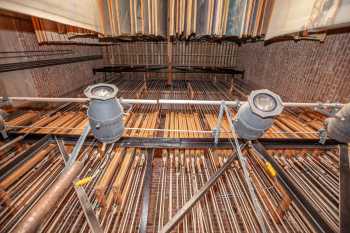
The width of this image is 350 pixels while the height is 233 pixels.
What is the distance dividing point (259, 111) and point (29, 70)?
13.7 feet

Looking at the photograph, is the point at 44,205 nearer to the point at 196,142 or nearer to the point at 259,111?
the point at 259,111

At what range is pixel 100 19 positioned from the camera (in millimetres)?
2799

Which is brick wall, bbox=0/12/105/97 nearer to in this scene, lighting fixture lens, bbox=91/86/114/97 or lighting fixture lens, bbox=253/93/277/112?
lighting fixture lens, bbox=91/86/114/97

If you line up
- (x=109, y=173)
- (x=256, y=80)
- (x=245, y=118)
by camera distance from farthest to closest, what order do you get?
(x=256, y=80), (x=109, y=173), (x=245, y=118)

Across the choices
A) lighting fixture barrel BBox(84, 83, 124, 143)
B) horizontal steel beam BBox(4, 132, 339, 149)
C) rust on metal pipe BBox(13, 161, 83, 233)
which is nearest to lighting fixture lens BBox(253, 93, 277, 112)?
horizontal steel beam BBox(4, 132, 339, 149)

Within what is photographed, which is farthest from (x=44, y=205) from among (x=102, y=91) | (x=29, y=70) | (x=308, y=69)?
(x=308, y=69)

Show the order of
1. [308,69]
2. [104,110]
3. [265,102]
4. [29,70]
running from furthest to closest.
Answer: [29,70] → [308,69] → [265,102] → [104,110]

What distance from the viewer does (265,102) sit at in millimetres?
1124

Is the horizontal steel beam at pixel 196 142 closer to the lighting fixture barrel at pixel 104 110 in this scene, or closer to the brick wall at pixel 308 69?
the lighting fixture barrel at pixel 104 110

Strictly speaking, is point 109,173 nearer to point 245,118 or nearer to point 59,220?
point 59,220

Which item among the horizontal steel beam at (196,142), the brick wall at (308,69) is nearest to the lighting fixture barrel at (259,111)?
the horizontal steel beam at (196,142)

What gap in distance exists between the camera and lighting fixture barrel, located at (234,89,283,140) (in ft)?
3.44

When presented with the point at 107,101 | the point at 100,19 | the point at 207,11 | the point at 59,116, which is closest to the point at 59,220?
the point at 107,101

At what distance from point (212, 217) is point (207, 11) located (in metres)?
3.39
